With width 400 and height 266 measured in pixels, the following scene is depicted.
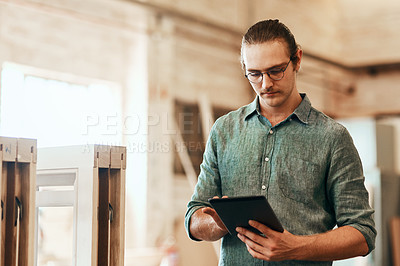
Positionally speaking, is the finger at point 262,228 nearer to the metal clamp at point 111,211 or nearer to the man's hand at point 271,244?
the man's hand at point 271,244

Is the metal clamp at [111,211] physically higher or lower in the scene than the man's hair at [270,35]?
lower

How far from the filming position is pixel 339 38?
793cm

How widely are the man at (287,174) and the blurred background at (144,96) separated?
2.85 meters

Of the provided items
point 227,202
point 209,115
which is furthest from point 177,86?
point 227,202

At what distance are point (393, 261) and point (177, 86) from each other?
3.22 metres

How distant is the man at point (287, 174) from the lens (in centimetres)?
153

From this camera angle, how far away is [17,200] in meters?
1.76

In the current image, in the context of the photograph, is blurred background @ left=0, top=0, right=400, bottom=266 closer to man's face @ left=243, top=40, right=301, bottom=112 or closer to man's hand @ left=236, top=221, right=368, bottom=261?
man's face @ left=243, top=40, right=301, bottom=112

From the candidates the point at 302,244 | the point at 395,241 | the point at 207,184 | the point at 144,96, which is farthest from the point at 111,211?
the point at 395,241

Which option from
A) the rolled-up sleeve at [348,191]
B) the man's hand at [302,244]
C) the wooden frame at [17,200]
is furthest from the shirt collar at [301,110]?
the wooden frame at [17,200]

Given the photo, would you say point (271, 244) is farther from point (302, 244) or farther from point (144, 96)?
point (144, 96)

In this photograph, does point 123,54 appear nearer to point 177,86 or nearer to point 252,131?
point 177,86

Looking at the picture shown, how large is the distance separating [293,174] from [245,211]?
0.87 feet

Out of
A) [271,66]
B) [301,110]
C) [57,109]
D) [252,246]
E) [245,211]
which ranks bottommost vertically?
[252,246]
